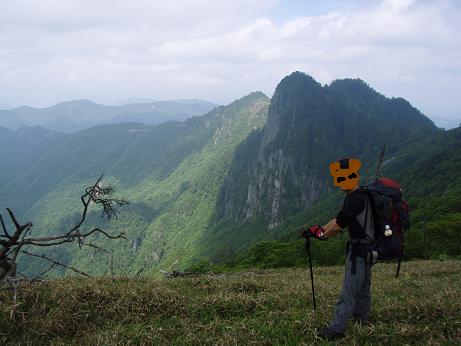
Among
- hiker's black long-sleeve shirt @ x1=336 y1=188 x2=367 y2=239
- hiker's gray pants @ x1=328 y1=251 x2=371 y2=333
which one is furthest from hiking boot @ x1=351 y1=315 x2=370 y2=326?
hiker's black long-sleeve shirt @ x1=336 y1=188 x2=367 y2=239

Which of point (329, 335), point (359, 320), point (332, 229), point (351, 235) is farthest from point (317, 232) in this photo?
point (359, 320)

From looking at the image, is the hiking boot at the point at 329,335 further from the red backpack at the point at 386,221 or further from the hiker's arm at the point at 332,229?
the hiker's arm at the point at 332,229

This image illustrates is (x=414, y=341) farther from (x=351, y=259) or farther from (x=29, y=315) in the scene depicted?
(x=29, y=315)

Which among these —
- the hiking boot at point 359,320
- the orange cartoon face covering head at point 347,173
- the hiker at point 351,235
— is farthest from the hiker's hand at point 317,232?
the hiking boot at point 359,320

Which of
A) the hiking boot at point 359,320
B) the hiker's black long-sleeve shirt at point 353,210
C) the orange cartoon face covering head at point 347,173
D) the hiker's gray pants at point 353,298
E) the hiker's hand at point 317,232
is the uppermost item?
the orange cartoon face covering head at point 347,173

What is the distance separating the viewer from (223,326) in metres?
7.52

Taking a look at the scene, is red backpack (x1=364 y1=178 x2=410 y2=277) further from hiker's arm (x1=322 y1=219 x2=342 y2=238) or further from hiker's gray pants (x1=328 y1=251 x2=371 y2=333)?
hiker's arm (x1=322 y1=219 x2=342 y2=238)

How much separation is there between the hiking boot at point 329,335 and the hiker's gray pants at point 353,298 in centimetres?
6

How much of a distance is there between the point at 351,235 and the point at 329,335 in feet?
6.10

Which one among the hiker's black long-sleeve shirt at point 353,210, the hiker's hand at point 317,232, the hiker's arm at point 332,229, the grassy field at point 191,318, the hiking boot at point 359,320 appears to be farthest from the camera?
the hiking boot at point 359,320

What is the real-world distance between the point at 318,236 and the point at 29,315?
19.2 ft

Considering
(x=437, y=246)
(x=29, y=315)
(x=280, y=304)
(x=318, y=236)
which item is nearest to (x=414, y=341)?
(x=318, y=236)

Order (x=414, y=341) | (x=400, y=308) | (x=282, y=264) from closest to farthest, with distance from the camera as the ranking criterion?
1. (x=414, y=341)
2. (x=400, y=308)
3. (x=282, y=264)

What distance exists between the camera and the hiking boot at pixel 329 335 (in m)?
6.88
